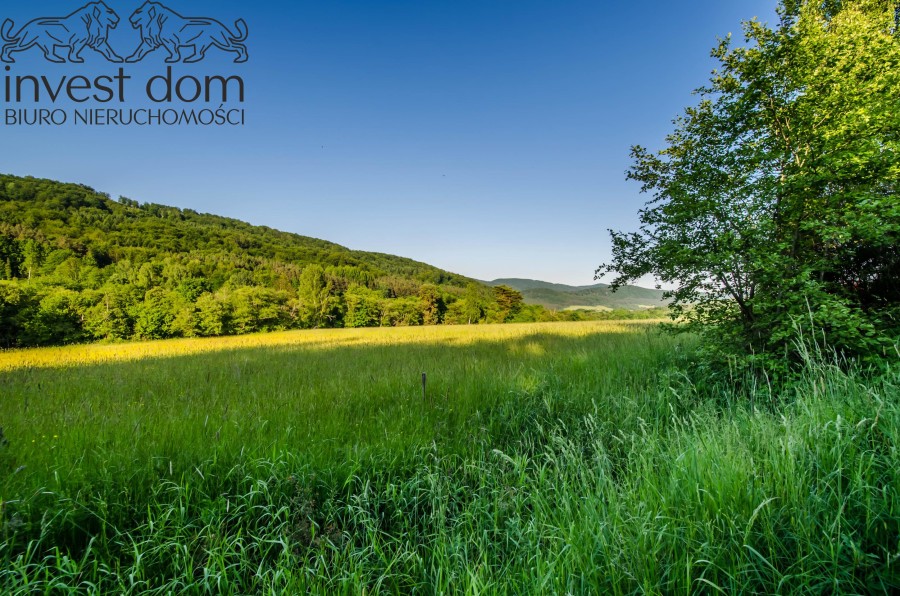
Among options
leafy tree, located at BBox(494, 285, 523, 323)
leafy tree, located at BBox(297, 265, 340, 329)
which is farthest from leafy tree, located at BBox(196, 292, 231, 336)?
leafy tree, located at BBox(494, 285, 523, 323)

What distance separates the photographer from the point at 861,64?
4180mm

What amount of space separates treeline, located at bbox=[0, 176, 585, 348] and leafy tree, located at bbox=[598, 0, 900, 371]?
43.5 m

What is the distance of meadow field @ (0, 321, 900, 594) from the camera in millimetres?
1474

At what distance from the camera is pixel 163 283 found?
4284 cm

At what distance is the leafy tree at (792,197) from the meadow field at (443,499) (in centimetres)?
103

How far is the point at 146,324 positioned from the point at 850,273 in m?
48.6

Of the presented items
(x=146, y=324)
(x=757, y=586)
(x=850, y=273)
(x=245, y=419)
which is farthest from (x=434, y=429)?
(x=146, y=324)

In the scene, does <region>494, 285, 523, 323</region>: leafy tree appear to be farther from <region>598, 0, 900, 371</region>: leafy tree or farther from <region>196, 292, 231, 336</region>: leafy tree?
<region>598, 0, 900, 371</region>: leafy tree

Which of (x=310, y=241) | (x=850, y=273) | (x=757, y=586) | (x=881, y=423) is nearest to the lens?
(x=757, y=586)

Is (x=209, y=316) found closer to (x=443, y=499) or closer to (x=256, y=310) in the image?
(x=256, y=310)

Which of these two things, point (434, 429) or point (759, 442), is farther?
point (434, 429)

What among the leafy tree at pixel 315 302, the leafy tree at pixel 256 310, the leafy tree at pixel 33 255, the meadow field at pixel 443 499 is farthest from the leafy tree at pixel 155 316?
the meadow field at pixel 443 499

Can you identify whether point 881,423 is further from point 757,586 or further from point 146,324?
point 146,324

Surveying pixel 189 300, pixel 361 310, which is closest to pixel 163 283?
pixel 189 300
